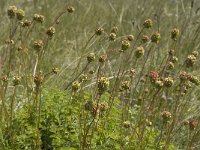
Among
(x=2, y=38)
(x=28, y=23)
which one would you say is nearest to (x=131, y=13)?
(x=2, y=38)

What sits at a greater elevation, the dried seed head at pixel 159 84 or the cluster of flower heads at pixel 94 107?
the dried seed head at pixel 159 84

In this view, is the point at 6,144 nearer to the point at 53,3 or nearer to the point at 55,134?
the point at 55,134

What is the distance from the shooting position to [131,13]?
490cm

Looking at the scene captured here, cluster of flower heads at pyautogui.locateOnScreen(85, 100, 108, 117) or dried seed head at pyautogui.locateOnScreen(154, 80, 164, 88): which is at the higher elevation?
dried seed head at pyautogui.locateOnScreen(154, 80, 164, 88)

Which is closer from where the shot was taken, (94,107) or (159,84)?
(94,107)

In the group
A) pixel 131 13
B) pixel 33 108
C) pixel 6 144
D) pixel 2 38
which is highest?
pixel 131 13

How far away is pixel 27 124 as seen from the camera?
185 centimetres

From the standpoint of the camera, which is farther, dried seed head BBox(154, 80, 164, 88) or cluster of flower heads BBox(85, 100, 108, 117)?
dried seed head BBox(154, 80, 164, 88)

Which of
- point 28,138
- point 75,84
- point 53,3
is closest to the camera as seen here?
point 75,84

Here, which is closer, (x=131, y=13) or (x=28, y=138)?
(x=28, y=138)

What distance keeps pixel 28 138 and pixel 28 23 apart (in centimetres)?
47

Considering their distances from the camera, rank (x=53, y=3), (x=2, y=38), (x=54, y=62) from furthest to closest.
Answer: (x=53, y=3)
(x=2, y=38)
(x=54, y=62)

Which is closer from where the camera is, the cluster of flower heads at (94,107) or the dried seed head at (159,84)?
the cluster of flower heads at (94,107)

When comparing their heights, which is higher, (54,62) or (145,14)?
(145,14)
